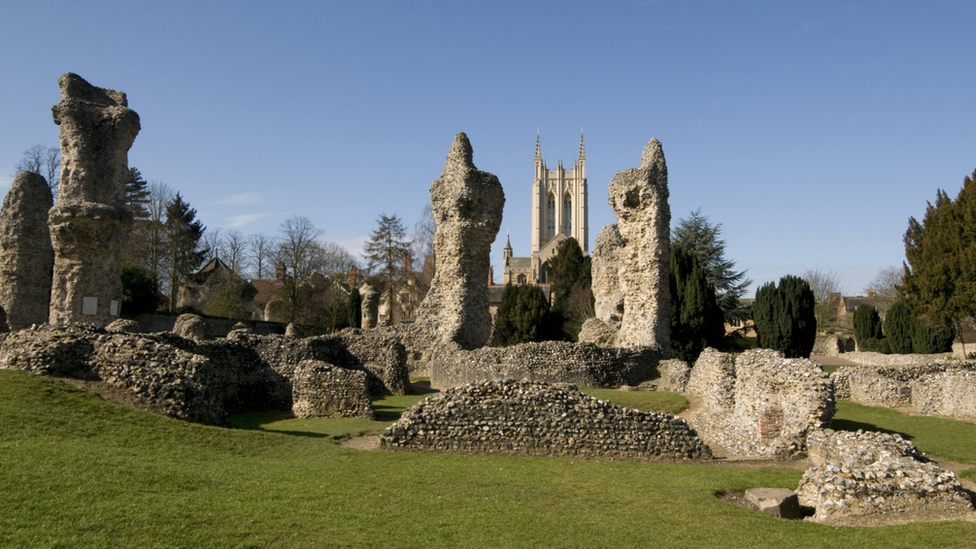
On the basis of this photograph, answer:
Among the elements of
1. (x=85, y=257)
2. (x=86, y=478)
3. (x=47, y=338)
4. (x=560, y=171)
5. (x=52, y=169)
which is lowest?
(x=86, y=478)

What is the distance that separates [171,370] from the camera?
13.1 m

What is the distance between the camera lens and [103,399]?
11773 mm

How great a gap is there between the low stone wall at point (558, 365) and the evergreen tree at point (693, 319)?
9.22 metres

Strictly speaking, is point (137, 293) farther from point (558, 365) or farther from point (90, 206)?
point (558, 365)

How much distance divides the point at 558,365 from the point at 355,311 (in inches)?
1085

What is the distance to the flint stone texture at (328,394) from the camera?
15.8 m

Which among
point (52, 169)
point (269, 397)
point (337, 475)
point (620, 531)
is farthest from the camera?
point (52, 169)

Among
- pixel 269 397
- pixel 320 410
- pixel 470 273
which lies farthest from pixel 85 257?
pixel 470 273

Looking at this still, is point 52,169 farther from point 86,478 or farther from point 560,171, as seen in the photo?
point 560,171

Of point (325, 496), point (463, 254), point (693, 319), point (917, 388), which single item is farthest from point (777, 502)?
point (693, 319)

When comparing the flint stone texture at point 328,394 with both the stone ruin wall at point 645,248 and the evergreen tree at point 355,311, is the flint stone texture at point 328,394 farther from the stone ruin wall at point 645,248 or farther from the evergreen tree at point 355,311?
the evergreen tree at point 355,311

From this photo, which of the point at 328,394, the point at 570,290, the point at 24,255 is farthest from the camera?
the point at 570,290

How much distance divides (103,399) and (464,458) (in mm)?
6127

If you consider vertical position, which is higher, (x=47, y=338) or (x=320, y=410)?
(x=47, y=338)
